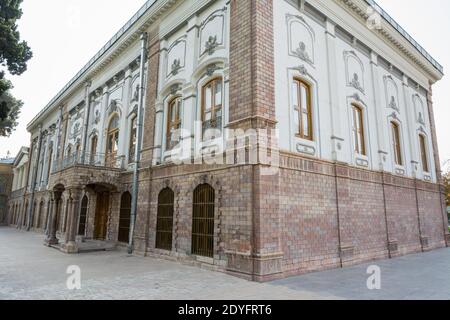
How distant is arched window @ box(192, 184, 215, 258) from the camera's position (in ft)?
28.7

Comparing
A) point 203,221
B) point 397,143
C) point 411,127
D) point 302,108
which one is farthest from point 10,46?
point 411,127

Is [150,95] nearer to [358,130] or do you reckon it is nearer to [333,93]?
[333,93]

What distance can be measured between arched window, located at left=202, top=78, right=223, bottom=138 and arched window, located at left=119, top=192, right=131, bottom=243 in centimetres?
556

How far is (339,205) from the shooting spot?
9.67 m

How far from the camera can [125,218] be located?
1312cm

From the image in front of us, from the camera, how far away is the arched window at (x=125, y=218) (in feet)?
42.2

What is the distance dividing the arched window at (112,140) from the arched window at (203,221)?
7.31 meters

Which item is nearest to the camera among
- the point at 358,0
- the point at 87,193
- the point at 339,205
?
the point at 339,205

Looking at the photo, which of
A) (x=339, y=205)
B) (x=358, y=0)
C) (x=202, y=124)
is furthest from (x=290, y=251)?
(x=358, y=0)

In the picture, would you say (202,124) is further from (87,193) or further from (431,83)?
(431,83)

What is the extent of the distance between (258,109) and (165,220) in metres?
5.37

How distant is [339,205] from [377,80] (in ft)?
22.3

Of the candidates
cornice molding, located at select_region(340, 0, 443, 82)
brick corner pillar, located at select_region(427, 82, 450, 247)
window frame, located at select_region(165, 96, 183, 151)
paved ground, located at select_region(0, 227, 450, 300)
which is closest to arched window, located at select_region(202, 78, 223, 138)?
window frame, located at select_region(165, 96, 183, 151)

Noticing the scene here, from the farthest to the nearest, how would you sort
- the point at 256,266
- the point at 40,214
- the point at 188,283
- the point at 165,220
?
the point at 40,214, the point at 165,220, the point at 256,266, the point at 188,283
